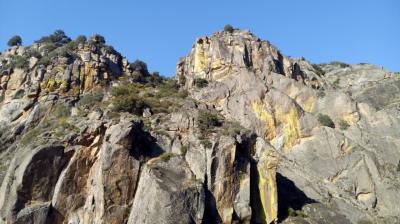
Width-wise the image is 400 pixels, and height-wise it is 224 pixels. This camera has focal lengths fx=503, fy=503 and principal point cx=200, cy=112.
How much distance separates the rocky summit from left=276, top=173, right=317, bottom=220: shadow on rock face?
0.14 metres

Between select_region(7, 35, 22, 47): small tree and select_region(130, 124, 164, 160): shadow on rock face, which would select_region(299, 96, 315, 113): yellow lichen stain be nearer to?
select_region(130, 124, 164, 160): shadow on rock face

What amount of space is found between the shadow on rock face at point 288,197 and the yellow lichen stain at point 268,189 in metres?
1.81

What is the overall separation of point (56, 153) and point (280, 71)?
41.3m

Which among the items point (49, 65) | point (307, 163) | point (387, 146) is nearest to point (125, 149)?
point (307, 163)

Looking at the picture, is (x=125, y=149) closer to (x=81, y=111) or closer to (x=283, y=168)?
(x=81, y=111)

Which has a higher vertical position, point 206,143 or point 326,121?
point 326,121

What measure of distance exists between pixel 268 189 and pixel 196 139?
25.2 feet

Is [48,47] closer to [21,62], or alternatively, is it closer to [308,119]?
[21,62]

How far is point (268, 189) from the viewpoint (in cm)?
4403

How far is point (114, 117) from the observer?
45156mm

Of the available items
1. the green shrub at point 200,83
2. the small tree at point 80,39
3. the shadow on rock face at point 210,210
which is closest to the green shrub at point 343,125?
the green shrub at point 200,83

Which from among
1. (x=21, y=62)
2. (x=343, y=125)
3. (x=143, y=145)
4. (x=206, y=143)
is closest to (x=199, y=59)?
(x=343, y=125)

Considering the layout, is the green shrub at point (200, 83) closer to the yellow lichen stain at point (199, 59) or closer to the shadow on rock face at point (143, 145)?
the yellow lichen stain at point (199, 59)

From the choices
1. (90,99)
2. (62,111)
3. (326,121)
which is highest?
(90,99)
